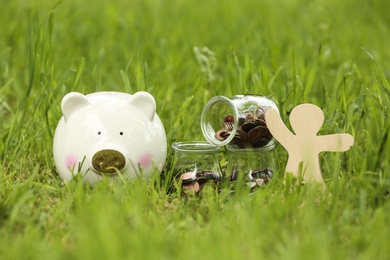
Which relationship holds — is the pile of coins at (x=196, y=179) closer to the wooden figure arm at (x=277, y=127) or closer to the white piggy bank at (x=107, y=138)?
the white piggy bank at (x=107, y=138)

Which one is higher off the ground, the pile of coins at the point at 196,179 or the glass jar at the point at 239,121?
the glass jar at the point at 239,121

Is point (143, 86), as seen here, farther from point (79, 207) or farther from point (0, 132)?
point (79, 207)

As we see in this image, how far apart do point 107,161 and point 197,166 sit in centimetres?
36

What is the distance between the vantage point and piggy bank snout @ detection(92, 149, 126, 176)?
2740mm

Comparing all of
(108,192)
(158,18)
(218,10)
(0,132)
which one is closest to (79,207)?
(108,192)

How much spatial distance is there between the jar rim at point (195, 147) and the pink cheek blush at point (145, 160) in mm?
138

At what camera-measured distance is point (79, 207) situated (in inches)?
99.0

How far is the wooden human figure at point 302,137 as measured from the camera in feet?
9.31

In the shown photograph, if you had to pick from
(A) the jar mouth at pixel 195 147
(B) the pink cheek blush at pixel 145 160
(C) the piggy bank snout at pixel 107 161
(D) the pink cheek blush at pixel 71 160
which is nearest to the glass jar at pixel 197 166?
(A) the jar mouth at pixel 195 147

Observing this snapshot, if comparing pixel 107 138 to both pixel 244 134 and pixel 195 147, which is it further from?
pixel 244 134

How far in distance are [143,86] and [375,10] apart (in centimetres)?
377

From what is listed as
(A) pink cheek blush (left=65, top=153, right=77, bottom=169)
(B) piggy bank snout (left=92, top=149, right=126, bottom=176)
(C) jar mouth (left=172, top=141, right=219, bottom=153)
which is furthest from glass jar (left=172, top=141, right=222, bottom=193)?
(A) pink cheek blush (left=65, top=153, right=77, bottom=169)

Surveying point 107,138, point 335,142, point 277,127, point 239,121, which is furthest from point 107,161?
point 335,142

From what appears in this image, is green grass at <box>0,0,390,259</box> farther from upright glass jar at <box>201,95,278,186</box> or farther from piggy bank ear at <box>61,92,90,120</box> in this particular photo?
piggy bank ear at <box>61,92,90,120</box>
